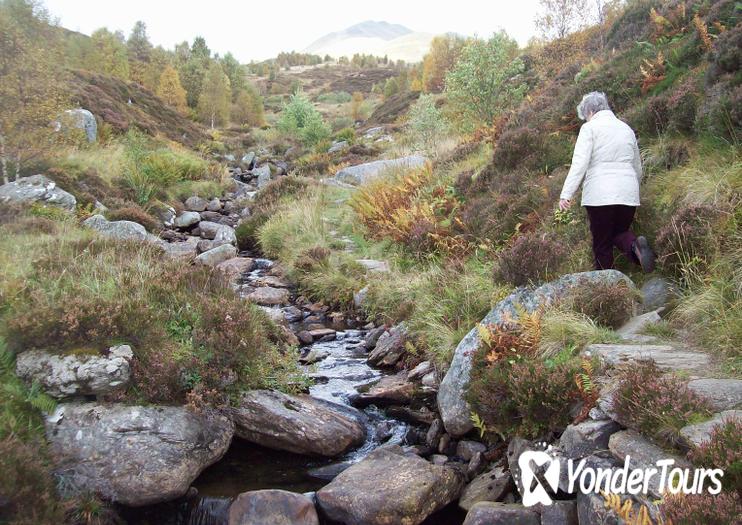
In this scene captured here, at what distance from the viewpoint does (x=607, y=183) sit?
5.83 metres

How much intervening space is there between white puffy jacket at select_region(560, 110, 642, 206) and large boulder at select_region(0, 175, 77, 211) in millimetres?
11153

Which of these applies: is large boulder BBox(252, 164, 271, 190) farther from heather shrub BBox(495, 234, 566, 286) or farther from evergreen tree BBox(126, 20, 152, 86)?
evergreen tree BBox(126, 20, 152, 86)

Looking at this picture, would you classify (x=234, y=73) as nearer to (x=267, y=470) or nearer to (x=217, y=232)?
(x=217, y=232)

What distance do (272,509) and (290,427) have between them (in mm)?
1052

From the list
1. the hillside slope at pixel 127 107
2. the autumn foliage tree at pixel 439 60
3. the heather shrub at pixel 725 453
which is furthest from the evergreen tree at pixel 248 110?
the heather shrub at pixel 725 453

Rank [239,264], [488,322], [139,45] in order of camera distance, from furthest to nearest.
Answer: [139,45] → [239,264] → [488,322]

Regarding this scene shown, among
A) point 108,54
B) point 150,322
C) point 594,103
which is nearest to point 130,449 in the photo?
point 150,322

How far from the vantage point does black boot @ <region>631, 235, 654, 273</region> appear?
5.59 meters

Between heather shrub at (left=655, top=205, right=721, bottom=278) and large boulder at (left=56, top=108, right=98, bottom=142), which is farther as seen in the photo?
large boulder at (left=56, top=108, right=98, bottom=142)

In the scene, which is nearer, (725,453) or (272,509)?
(725,453)

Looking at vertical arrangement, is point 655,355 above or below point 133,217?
below

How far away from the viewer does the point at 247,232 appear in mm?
14375

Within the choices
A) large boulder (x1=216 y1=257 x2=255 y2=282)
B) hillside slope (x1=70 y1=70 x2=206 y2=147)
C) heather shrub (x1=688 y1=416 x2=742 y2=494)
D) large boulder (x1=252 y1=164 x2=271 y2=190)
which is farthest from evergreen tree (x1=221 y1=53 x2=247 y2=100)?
heather shrub (x1=688 y1=416 x2=742 y2=494)

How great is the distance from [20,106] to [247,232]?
6.39m
